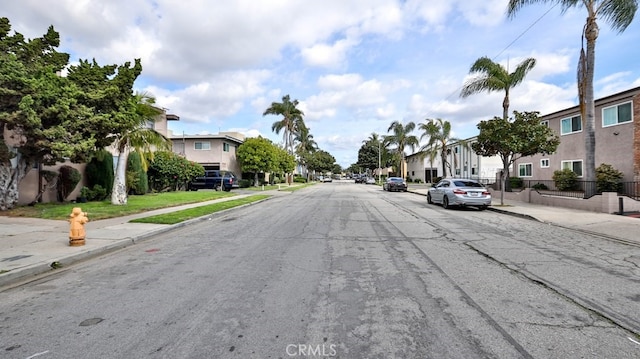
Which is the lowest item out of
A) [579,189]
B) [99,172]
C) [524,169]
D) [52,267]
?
[52,267]

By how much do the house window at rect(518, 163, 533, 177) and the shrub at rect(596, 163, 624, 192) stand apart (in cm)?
861

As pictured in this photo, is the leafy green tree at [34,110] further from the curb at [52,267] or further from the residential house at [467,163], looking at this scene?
the residential house at [467,163]

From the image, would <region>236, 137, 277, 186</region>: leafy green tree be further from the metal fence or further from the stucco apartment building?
the stucco apartment building

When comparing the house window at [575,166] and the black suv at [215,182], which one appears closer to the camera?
the house window at [575,166]

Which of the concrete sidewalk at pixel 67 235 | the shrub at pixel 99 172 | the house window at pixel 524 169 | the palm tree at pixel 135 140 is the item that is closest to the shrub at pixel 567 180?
the house window at pixel 524 169

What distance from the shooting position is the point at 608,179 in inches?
784

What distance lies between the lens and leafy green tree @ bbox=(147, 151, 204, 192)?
25.5 meters

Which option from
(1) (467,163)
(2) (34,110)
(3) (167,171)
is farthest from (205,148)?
(1) (467,163)

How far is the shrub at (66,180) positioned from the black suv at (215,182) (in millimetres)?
15304

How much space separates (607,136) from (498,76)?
6899 mm

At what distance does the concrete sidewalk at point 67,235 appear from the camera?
258 inches

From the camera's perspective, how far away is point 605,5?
15773 millimetres

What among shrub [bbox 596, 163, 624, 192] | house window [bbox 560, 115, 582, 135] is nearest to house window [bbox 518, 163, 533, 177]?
house window [bbox 560, 115, 582, 135]

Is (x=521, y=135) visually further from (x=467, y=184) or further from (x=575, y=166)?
(x=575, y=166)
